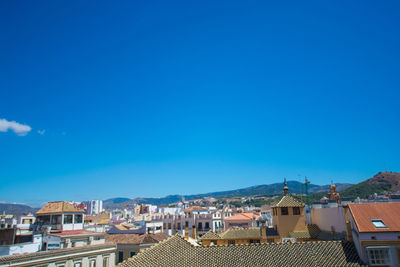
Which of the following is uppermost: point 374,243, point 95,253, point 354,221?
point 354,221

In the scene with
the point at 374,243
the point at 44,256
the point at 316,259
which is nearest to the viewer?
the point at 374,243

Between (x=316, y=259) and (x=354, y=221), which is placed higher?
(x=354, y=221)

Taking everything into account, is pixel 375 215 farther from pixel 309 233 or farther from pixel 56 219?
pixel 56 219

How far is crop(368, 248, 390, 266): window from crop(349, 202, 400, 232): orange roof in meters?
1.20

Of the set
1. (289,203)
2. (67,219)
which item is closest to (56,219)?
(67,219)

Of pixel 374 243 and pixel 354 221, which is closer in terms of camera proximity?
pixel 374 243

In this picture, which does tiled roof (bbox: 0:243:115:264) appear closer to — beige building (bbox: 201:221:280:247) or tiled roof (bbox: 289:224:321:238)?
beige building (bbox: 201:221:280:247)

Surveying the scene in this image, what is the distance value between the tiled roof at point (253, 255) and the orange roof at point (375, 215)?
2.12 meters

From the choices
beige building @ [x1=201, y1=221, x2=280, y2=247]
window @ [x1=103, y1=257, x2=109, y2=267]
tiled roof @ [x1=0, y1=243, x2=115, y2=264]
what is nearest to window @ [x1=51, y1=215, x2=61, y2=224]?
tiled roof @ [x1=0, y1=243, x2=115, y2=264]

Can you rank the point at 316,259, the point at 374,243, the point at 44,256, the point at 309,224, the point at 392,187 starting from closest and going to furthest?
the point at 374,243 → the point at 316,259 → the point at 44,256 → the point at 309,224 → the point at 392,187

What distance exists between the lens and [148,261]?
19.2 meters

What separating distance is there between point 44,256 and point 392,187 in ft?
493

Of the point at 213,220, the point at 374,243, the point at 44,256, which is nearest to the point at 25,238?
the point at 44,256

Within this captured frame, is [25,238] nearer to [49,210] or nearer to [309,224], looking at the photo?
[49,210]
